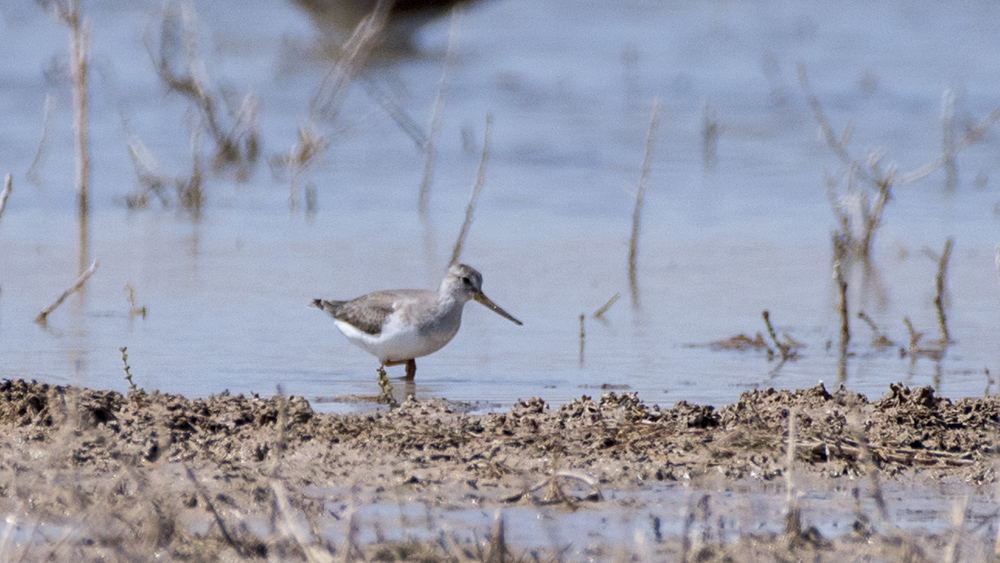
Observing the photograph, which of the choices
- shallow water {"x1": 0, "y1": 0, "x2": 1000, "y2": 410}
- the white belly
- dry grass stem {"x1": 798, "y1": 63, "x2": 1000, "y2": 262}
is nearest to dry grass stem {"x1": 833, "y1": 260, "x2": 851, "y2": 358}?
shallow water {"x1": 0, "y1": 0, "x2": 1000, "y2": 410}

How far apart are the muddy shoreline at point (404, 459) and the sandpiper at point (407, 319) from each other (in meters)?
1.22

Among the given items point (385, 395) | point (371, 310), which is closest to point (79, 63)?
point (371, 310)

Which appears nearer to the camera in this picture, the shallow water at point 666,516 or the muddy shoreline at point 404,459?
the muddy shoreline at point 404,459

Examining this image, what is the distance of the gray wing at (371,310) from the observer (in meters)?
7.60

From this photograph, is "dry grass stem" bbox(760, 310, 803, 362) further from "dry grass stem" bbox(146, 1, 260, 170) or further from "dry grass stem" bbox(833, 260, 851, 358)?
"dry grass stem" bbox(146, 1, 260, 170)

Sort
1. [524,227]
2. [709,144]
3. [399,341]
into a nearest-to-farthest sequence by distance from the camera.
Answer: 1. [399,341]
2. [524,227]
3. [709,144]

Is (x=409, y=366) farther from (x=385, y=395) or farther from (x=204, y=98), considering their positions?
(x=204, y=98)

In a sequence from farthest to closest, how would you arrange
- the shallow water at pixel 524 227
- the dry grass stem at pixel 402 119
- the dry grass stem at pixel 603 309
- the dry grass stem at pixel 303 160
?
the dry grass stem at pixel 402 119 < the dry grass stem at pixel 303 160 < the dry grass stem at pixel 603 309 < the shallow water at pixel 524 227

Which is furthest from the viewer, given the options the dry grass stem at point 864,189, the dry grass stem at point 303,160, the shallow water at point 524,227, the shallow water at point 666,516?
the dry grass stem at point 303,160

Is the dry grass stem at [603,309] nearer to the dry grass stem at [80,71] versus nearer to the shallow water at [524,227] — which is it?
the shallow water at [524,227]

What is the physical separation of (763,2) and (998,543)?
27.4 metres

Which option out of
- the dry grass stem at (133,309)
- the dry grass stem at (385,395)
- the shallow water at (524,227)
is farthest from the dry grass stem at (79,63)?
the dry grass stem at (385,395)

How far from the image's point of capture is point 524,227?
1202cm

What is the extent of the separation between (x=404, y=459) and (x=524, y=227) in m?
6.90
